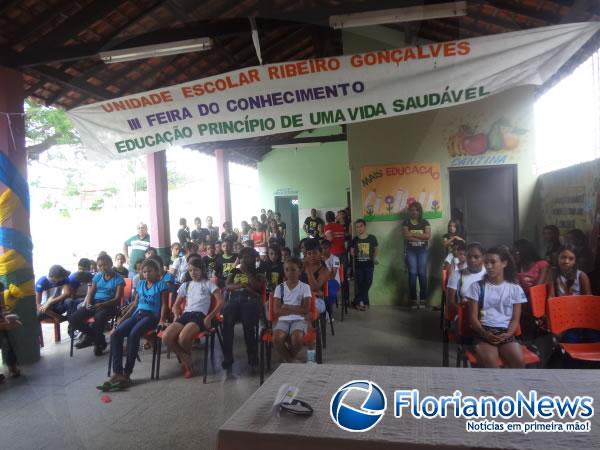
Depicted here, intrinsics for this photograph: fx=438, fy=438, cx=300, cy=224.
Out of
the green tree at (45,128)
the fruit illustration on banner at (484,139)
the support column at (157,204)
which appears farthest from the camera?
the support column at (157,204)

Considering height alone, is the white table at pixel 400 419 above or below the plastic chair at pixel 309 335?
above

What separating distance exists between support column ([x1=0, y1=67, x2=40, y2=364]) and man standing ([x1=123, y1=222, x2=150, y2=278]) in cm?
249

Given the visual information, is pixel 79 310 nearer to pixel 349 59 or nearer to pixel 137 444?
pixel 137 444

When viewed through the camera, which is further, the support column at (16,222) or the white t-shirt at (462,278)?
the support column at (16,222)

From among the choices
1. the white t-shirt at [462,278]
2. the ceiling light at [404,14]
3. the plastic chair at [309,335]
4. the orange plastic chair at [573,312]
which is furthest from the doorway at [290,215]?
the orange plastic chair at [573,312]

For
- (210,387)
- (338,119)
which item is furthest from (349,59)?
(210,387)

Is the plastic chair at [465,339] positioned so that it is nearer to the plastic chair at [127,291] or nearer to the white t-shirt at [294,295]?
the white t-shirt at [294,295]

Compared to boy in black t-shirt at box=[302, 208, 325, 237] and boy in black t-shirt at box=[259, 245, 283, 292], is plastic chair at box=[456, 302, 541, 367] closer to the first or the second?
boy in black t-shirt at box=[259, 245, 283, 292]

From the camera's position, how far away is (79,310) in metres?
5.17

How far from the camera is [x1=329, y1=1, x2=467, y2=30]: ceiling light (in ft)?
12.4

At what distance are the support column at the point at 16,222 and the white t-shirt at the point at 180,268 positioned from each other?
72.0 inches

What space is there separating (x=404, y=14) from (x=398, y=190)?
10.1 ft

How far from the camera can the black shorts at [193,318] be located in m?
4.29

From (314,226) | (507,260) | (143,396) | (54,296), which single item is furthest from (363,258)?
(54,296)
